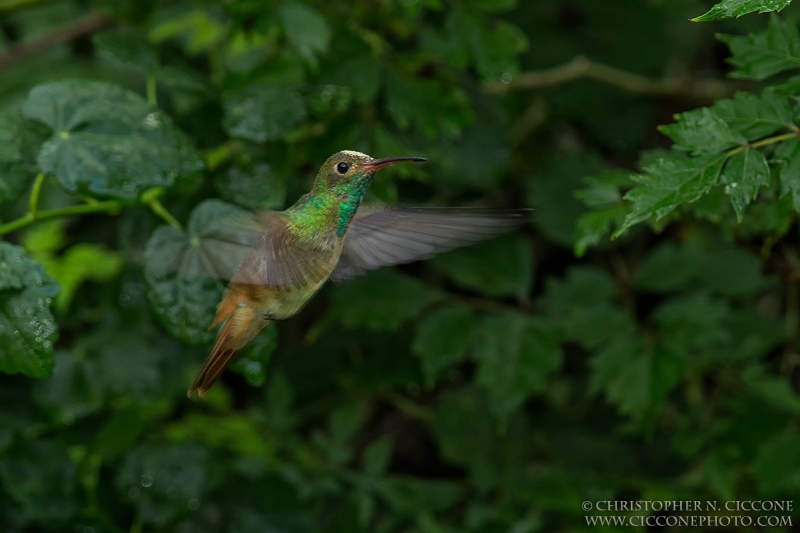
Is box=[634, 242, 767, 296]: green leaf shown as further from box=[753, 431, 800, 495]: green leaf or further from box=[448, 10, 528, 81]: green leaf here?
box=[448, 10, 528, 81]: green leaf

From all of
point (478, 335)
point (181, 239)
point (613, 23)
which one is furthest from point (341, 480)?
point (613, 23)

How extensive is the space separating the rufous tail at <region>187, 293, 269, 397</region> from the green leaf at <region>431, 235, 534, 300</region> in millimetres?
1162

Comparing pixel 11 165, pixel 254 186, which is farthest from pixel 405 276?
pixel 11 165

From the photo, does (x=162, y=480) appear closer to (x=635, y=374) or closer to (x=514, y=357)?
(x=514, y=357)

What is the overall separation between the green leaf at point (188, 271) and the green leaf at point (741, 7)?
89cm

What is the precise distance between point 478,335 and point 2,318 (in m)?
1.36

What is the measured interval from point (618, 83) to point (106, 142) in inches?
75.4

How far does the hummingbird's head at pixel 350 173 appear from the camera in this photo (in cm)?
155

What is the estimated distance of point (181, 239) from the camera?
63.8 inches

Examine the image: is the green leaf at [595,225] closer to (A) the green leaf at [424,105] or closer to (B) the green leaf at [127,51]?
(A) the green leaf at [424,105]

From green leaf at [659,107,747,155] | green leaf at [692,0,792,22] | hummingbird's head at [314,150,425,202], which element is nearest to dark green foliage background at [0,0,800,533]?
green leaf at [659,107,747,155]

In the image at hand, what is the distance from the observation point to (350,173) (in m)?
1.57

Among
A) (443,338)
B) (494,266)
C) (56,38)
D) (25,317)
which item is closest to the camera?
(25,317)

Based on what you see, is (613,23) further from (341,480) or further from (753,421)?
(341,480)
